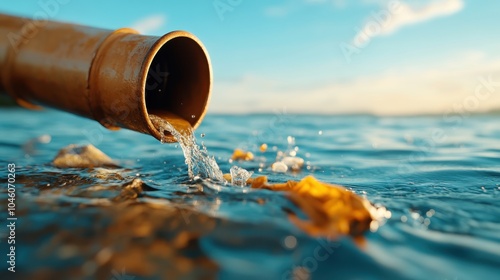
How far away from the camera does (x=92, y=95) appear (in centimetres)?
281

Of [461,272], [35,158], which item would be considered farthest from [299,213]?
[35,158]

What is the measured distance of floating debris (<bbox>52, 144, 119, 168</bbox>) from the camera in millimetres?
3814

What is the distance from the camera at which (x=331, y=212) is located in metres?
1.92

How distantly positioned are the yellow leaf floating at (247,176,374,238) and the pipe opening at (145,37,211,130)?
54.4 inches

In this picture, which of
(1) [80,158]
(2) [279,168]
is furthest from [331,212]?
(1) [80,158]

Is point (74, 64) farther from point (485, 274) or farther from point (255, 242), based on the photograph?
point (485, 274)

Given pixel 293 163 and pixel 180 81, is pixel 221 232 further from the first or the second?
pixel 293 163

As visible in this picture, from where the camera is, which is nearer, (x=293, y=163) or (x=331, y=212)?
(x=331, y=212)

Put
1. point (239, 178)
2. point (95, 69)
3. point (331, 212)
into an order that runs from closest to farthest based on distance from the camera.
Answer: point (331, 212) < point (95, 69) < point (239, 178)

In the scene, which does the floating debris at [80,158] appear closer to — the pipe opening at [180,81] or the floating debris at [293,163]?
the pipe opening at [180,81]

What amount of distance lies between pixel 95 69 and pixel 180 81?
2.59ft

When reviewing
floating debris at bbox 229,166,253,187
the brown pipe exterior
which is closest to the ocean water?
floating debris at bbox 229,166,253,187

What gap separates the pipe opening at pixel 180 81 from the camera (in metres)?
3.19

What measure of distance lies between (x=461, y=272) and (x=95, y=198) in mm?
1881
